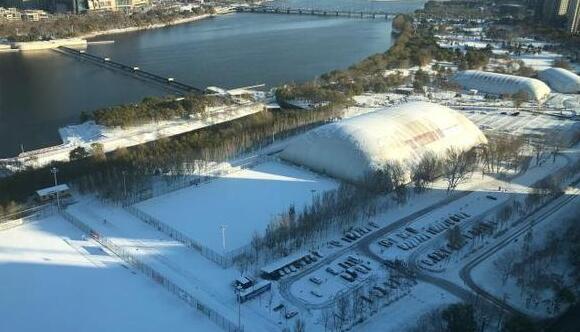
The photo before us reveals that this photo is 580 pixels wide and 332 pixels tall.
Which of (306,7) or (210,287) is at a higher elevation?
(306,7)

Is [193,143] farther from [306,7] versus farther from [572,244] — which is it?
[306,7]

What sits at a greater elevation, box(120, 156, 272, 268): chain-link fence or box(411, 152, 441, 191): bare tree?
box(411, 152, 441, 191): bare tree

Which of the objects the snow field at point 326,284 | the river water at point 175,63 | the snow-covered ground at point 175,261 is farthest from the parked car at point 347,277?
the river water at point 175,63

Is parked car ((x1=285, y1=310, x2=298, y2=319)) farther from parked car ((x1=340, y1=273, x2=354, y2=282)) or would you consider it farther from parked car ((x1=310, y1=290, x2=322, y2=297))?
parked car ((x1=340, y1=273, x2=354, y2=282))

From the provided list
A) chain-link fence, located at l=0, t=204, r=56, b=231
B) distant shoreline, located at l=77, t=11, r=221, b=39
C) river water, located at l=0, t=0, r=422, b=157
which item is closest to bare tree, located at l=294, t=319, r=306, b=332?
chain-link fence, located at l=0, t=204, r=56, b=231

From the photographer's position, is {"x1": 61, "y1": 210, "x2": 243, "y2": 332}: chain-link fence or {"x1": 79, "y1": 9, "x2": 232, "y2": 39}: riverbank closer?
{"x1": 61, "y1": 210, "x2": 243, "y2": 332}: chain-link fence

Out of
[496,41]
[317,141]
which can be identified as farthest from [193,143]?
[496,41]
